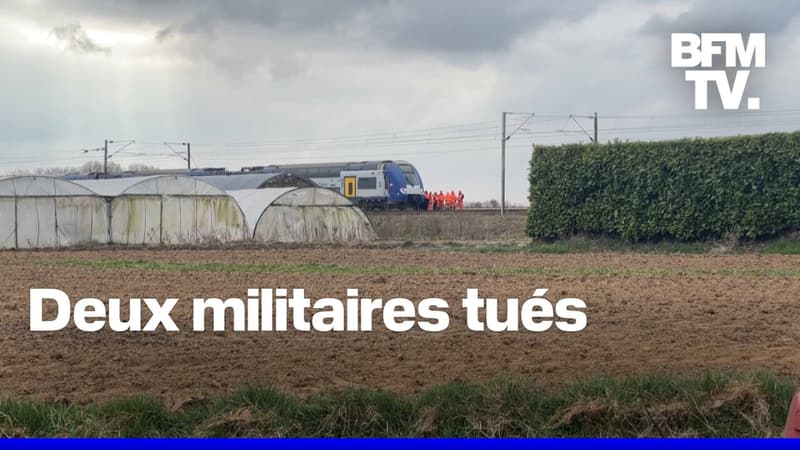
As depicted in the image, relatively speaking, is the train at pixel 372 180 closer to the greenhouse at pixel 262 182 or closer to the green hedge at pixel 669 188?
the greenhouse at pixel 262 182

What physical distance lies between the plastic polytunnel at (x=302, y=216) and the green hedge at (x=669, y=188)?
778 centimetres

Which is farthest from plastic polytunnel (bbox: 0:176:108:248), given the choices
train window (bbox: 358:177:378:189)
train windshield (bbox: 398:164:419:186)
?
train windshield (bbox: 398:164:419:186)

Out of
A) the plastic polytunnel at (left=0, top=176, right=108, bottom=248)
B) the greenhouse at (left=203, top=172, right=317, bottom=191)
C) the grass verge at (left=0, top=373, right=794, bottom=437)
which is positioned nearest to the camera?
the grass verge at (left=0, top=373, right=794, bottom=437)

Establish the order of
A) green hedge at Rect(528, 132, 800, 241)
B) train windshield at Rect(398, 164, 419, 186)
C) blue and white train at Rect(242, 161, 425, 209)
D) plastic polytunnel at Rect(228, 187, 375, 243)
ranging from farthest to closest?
train windshield at Rect(398, 164, 419, 186) → blue and white train at Rect(242, 161, 425, 209) → plastic polytunnel at Rect(228, 187, 375, 243) → green hedge at Rect(528, 132, 800, 241)

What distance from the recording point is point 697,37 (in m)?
7.72

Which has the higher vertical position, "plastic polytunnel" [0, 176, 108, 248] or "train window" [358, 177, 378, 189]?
"train window" [358, 177, 378, 189]

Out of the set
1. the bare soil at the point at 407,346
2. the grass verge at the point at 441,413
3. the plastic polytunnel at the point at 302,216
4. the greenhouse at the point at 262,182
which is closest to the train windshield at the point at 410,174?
the greenhouse at the point at 262,182

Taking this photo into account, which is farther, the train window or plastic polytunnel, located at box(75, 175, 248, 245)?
the train window

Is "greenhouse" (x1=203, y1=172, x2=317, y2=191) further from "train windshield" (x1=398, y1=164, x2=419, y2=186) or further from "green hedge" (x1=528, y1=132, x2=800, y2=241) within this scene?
"green hedge" (x1=528, y1=132, x2=800, y2=241)

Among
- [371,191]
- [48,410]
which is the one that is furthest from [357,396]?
[371,191]

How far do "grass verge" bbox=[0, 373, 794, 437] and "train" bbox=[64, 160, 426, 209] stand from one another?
132 ft

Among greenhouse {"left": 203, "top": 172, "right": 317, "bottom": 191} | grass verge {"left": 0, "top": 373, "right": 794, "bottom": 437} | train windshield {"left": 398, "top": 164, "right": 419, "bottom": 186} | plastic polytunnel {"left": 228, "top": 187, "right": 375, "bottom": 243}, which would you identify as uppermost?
train windshield {"left": 398, "top": 164, "right": 419, "bottom": 186}

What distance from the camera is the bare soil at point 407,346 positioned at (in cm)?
759

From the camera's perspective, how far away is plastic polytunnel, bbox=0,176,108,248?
91.0ft
